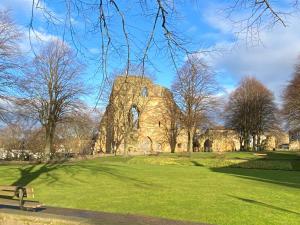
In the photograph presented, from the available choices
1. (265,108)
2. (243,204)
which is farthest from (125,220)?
(265,108)

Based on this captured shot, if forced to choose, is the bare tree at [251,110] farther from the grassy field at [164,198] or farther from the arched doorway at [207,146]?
the grassy field at [164,198]

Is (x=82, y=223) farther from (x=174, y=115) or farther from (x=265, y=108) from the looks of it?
(x=265, y=108)

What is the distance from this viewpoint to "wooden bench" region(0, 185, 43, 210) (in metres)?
10.3

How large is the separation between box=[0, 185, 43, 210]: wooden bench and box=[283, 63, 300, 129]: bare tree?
153 ft

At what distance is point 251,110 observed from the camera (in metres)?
72.5

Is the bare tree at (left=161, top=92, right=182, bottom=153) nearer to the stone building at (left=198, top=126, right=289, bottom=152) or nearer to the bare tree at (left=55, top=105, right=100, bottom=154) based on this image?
the stone building at (left=198, top=126, right=289, bottom=152)

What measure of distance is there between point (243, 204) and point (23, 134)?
56.7 meters

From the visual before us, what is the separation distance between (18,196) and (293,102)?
4835 centimetres

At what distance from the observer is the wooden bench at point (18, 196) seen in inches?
404

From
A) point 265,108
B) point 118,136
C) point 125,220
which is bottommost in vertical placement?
point 125,220

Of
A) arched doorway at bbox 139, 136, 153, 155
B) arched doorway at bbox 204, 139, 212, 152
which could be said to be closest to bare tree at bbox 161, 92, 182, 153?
arched doorway at bbox 139, 136, 153, 155

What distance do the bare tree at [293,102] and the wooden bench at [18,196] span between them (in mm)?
46710

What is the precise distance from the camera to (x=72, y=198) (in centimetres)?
1669

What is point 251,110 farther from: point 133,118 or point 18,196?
point 18,196
